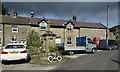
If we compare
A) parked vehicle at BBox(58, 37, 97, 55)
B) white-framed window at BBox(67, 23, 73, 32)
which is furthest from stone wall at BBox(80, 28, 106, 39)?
parked vehicle at BBox(58, 37, 97, 55)

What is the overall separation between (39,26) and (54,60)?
52.3 feet

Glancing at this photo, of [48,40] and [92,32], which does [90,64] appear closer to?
[48,40]

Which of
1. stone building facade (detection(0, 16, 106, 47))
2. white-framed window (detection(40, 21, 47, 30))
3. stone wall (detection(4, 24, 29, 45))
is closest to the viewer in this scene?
stone wall (detection(4, 24, 29, 45))

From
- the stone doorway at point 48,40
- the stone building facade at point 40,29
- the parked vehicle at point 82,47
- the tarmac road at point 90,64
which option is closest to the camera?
the tarmac road at point 90,64

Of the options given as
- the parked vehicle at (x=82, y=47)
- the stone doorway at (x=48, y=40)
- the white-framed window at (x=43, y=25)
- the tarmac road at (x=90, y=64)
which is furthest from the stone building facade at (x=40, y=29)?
the tarmac road at (x=90, y=64)

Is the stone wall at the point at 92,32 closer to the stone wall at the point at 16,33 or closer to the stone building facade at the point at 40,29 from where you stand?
the stone building facade at the point at 40,29

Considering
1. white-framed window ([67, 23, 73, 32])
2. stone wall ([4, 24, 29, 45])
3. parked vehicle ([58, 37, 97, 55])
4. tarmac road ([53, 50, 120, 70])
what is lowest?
tarmac road ([53, 50, 120, 70])

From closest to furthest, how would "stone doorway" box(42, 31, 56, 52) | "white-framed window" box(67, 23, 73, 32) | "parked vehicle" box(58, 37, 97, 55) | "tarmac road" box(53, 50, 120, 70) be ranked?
1. "tarmac road" box(53, 50, 120, 70)
2. "parked vehicle" box(58, 37, 97, 55)
3. "stone doorway" box(42, 31, 56, 52)
4. "white-framed window" box(67, 23, 73, 32)

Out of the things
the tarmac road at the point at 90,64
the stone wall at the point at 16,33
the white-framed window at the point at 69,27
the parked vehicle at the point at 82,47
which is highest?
the white-framed window at the point at 69,27

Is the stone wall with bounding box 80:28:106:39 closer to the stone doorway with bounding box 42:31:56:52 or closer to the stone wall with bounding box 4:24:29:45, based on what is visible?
the stone doorway with bounding box 42:31:56:52

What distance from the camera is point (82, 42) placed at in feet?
56.5

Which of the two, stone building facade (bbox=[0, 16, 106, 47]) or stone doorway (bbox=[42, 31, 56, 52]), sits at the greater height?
stone building facade (bbox=[0, 16, 106, 47])

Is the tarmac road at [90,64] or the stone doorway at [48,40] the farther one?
the stone doorway at [48,40]

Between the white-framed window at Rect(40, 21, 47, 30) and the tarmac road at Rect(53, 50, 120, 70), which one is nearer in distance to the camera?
the tarmac road at Rect(53, 50, 120, 70)
